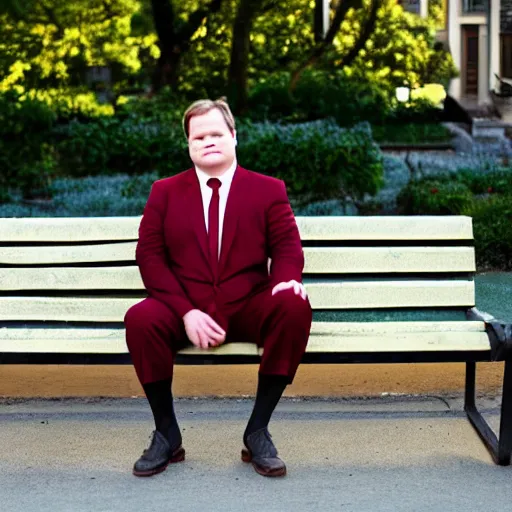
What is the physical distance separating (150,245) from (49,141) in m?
5.53

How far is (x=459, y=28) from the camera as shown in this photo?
345 inches

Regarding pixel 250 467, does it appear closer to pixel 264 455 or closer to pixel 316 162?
pixel 264 455

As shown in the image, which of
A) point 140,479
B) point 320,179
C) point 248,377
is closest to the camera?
point 140,479

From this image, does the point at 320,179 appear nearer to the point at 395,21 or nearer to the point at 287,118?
the point at 287,118

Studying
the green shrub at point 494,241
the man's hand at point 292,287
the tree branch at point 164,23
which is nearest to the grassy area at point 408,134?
the green shrub at point 494,241

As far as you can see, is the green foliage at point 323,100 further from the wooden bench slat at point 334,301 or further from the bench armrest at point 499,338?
the bench armrest at point 499,338

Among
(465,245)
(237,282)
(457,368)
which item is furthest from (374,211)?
(237,282)

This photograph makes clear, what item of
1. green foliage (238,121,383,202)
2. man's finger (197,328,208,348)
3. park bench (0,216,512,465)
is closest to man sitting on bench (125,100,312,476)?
man's finger (197,328,208,348)

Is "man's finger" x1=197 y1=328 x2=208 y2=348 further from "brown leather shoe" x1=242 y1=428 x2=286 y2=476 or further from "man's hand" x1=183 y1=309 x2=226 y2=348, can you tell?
"brown leather shoe" x1=242 y1=428 x2=286 y2=476

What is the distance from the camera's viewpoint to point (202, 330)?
3.67 meters

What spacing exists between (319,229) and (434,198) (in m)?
4.56

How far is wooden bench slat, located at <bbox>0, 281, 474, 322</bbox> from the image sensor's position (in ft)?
13.9

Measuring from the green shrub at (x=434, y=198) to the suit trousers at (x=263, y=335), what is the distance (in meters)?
5.25

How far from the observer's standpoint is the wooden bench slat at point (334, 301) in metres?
4.22
